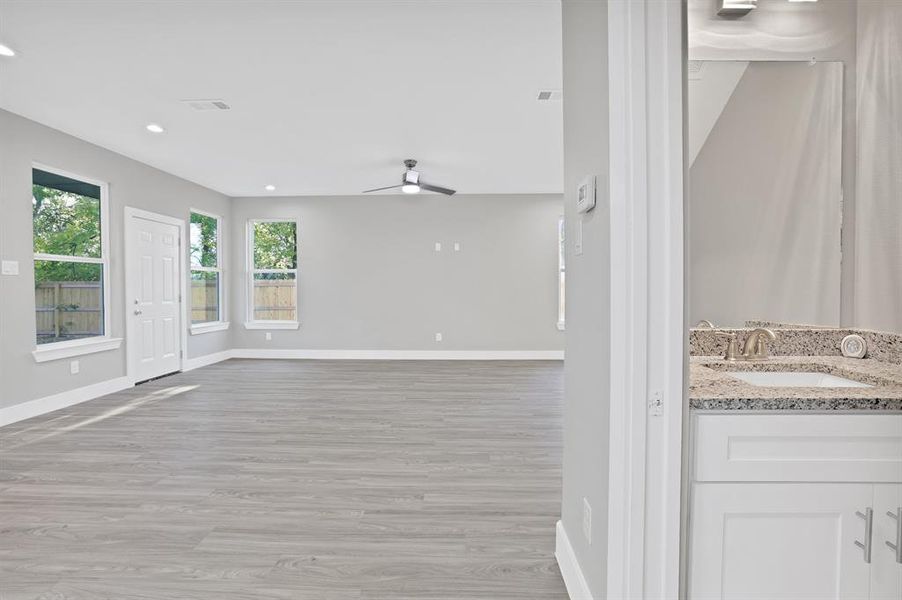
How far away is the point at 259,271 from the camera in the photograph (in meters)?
7.68

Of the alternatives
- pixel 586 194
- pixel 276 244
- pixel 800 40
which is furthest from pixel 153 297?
pixel 800 40

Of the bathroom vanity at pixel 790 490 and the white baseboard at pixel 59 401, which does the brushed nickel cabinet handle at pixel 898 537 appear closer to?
the bathroom vanity at pixel 790 490

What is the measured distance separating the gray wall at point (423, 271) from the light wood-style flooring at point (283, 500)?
9.15 feet

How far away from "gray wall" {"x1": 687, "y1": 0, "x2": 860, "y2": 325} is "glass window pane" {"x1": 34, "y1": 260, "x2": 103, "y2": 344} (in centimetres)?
525

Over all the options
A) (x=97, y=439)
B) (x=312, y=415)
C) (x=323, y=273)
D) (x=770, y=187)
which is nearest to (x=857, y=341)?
(x=770, y=187)

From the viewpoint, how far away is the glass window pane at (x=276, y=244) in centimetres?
764

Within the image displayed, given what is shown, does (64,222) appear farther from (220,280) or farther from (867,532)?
(867,532)

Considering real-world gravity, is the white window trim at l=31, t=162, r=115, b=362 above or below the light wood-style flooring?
above

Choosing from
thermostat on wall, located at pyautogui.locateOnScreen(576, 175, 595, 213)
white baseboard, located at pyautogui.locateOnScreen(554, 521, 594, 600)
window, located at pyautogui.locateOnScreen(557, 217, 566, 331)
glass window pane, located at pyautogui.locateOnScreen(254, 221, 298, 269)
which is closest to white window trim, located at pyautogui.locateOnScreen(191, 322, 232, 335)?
glass window pane, located at pyautogui.locateOnScreen(254, 221, 298, 269)

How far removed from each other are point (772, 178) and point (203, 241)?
23.2 feet

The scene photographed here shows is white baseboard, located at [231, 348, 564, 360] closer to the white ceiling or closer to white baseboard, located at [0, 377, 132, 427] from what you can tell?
white baseboard, located at [0, 377, 132, 427]

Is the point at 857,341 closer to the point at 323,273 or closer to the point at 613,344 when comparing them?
the point at 613,344

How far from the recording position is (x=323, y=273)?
755cm

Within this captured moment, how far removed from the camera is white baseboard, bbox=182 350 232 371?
650cm
